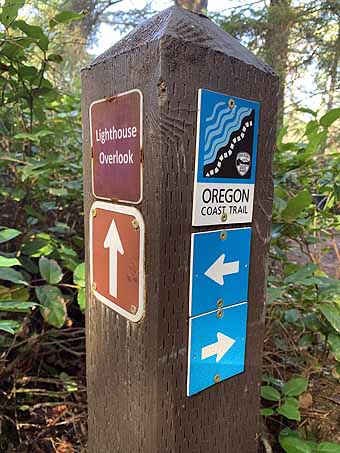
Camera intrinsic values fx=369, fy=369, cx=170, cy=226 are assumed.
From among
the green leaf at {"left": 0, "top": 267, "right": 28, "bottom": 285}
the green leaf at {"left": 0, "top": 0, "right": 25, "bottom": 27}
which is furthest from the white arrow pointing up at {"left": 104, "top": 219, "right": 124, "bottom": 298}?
the green leaf at {"left": 0, "top": 0, "right": 25, "bottom": 27}

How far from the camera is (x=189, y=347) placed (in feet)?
2.26

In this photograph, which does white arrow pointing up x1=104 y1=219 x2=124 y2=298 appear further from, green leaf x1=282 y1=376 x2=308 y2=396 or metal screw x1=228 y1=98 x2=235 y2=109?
green leaf x1=282 y1=376 x2=308 y2=396

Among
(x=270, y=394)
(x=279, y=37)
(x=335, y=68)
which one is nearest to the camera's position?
(x=270, y=394)

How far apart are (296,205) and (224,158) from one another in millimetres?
606

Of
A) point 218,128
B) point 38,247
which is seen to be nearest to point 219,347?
point 218,128

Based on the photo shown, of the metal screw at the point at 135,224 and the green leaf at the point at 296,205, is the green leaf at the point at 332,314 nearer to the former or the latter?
the green leaf at the point at 296,205

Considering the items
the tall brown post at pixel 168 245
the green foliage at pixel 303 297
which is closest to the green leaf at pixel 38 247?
the tall brown post at pixel 168 245

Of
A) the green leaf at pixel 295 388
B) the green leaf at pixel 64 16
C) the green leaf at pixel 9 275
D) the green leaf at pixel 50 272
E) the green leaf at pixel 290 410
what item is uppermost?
the green leaf at pixel 64 16

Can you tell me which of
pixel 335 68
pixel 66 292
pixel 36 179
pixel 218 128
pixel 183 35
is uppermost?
pixel 335 68

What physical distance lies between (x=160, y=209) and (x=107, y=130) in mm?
214

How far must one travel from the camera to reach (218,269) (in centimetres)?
71

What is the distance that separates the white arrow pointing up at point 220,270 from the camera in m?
0.70

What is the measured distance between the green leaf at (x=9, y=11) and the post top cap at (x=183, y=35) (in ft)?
1.88

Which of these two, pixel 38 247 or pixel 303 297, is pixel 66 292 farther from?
pixel 303 297
